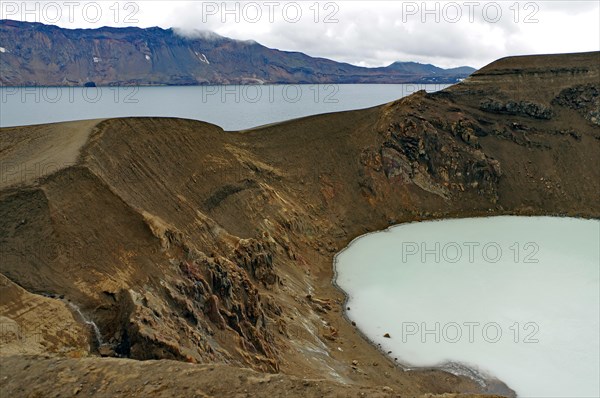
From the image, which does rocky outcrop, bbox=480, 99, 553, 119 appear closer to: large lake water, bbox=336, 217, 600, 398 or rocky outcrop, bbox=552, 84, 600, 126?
rocky outcrop, bbox=552, 84, 600, 126

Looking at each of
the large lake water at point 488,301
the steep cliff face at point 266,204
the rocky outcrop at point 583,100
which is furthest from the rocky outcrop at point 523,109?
the large lake water at point 488,301

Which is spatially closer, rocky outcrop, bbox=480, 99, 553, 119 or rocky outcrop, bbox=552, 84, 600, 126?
rocky outcrop, bbox=480, 99, 553, 119

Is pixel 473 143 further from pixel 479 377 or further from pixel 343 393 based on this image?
pixel 343 393

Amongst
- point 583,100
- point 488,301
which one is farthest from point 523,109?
point 488,301

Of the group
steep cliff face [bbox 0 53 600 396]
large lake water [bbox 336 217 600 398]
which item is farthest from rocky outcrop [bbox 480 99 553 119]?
large lake water [bbox 336 217 600 398]

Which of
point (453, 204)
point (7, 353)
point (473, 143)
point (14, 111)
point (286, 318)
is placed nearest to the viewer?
point (7, 353)

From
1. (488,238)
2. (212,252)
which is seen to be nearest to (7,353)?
(212,252)
